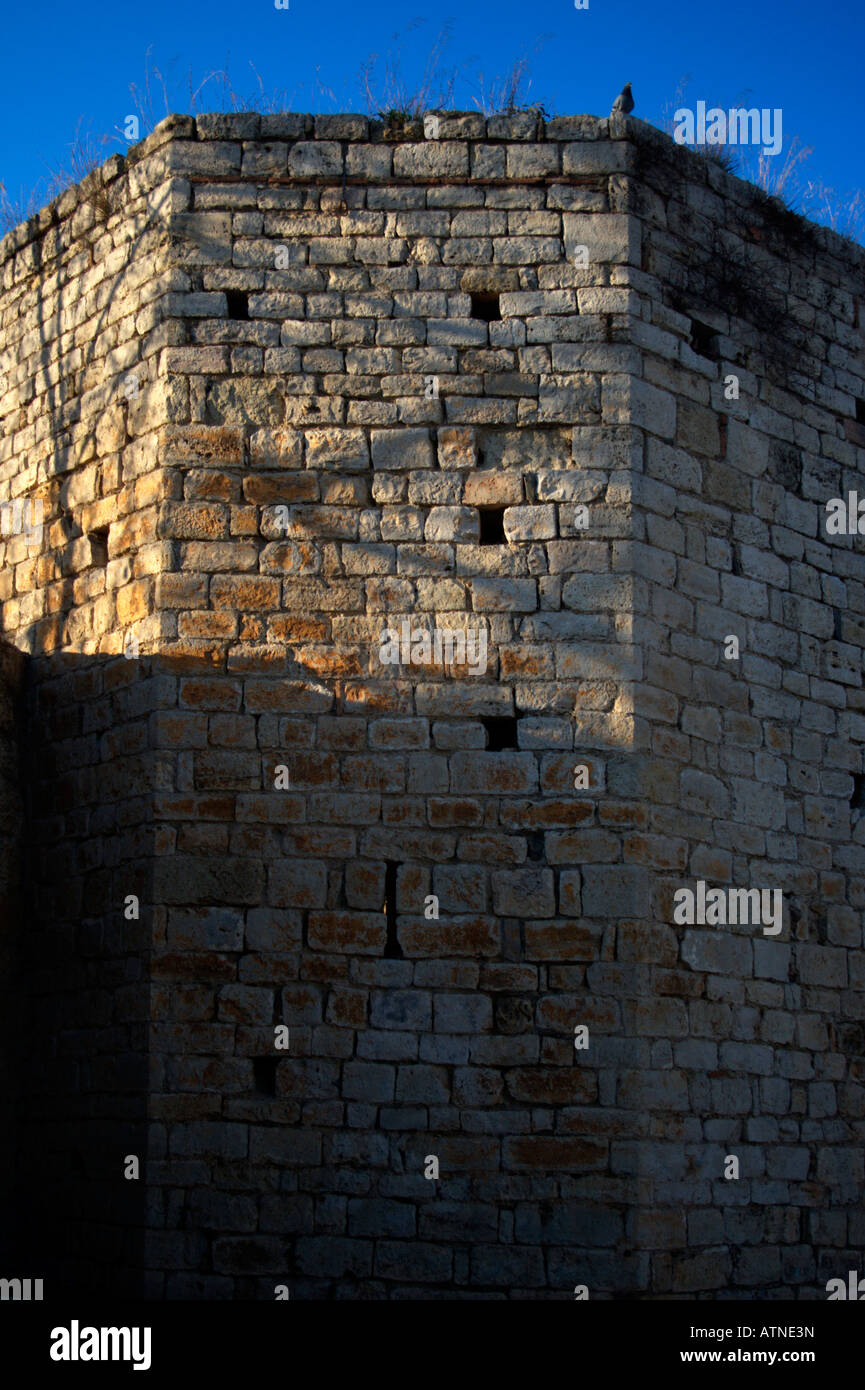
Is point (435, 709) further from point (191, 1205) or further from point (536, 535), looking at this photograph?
point (191, 1205)

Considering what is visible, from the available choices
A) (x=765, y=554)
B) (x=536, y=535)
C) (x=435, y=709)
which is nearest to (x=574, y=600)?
(x=536, y=535)

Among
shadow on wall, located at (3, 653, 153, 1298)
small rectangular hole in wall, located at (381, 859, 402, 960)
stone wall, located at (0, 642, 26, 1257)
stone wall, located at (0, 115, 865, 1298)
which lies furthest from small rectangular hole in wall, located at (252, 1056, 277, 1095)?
stone wall, located at (0, 642, 26, 1257)

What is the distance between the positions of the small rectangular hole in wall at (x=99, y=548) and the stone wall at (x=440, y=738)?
18 mm

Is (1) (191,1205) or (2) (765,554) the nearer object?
(1) (191,1205)

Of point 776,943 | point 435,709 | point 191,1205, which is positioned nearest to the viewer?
point 191,1205

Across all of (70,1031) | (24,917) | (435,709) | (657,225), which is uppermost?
(657,225)

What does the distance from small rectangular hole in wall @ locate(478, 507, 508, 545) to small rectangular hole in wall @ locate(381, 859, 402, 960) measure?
1491mm

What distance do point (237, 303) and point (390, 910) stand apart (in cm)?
284

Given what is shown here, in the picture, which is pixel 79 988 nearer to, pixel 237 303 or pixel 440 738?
pixel 440 738

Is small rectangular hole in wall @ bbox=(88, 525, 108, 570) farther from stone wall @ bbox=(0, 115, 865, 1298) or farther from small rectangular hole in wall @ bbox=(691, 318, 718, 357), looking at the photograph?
small rectangular hole in wall @ bbox=(691, 318, 718, 357)

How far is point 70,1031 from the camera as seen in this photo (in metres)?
6.55

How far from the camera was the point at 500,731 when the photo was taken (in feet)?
20.8

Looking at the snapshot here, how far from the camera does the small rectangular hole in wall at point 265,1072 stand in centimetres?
602

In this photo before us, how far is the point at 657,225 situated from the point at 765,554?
164 centimetres
